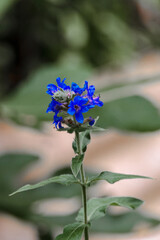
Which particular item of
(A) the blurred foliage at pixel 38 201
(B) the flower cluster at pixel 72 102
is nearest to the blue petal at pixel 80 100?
(B) the flower cluster at pixel 72 102

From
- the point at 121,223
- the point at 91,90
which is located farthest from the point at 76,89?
the point at 121,223

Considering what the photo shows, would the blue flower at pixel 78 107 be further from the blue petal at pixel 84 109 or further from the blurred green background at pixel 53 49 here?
the blurred green background at pixel 53 49

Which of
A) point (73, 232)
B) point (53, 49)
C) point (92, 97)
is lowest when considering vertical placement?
point (73, 232)

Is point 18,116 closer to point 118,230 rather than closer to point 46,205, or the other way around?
point 118,230

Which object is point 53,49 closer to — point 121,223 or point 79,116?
point 121,223

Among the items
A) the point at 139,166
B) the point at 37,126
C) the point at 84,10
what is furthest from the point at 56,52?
the point at 37,126

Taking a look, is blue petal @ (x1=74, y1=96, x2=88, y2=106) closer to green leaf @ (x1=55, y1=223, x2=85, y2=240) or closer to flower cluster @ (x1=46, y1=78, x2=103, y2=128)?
flower cluster @ (x1=46, y1=78, x2=103, y2=128)
